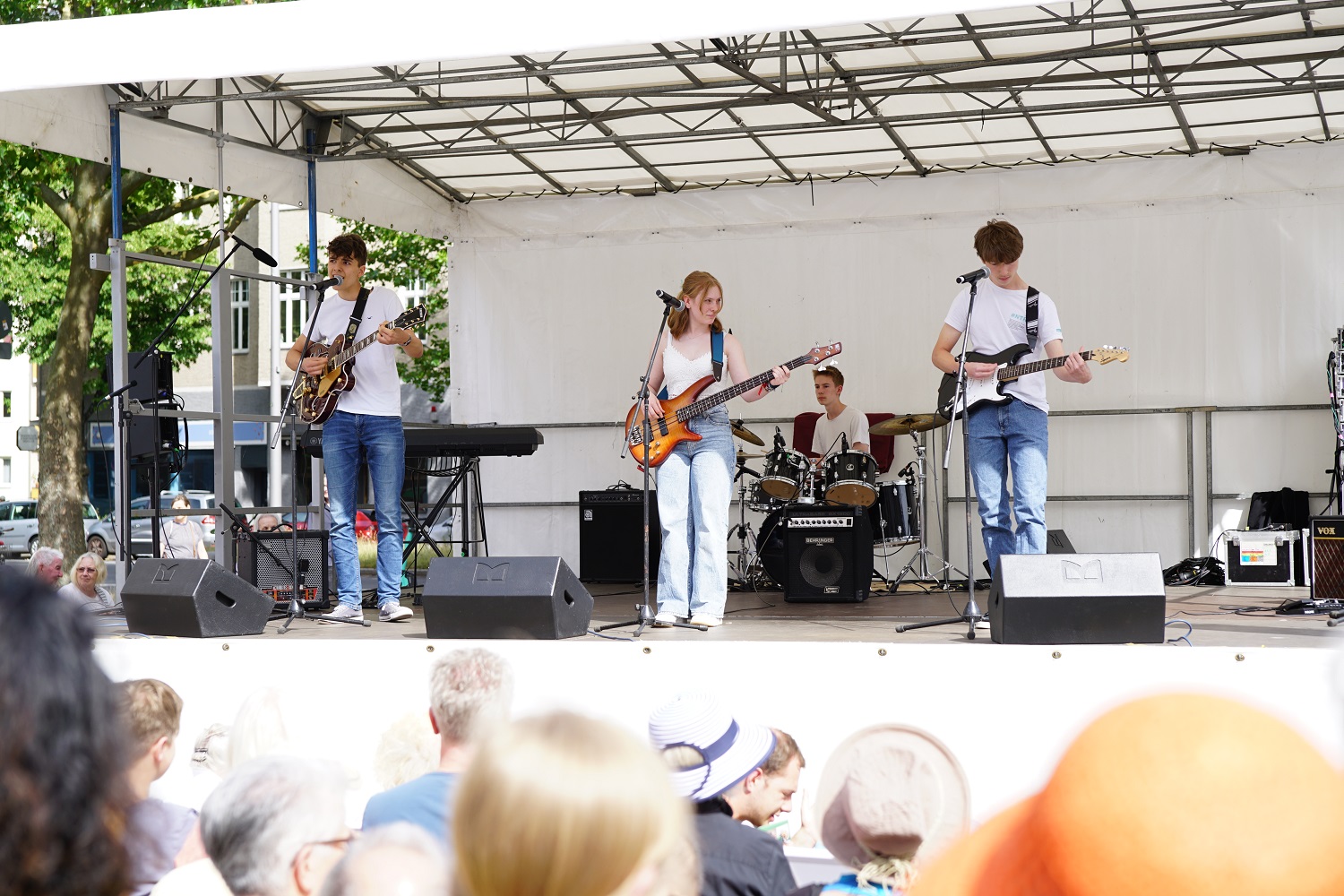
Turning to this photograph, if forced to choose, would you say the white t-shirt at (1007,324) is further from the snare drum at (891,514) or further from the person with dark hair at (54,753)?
the person with dark hair at (54,753)

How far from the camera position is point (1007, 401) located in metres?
5.21

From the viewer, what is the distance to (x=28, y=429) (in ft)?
Answer: 53.9

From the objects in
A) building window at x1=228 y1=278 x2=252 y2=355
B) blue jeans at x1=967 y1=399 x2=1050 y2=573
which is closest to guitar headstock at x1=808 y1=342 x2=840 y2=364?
blue jeans at x1=967 y1=399 x2=1050 y2=573

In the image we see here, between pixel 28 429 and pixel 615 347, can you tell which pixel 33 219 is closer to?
pixel 28 429

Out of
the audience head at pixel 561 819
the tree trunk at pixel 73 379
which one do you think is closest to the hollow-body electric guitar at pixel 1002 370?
the audience head at pixel 561 819

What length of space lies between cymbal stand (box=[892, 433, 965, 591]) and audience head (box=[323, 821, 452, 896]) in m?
7.78

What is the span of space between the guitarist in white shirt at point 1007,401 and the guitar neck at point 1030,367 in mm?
28

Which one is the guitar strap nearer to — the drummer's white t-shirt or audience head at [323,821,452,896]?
the drummer's white t-shirt

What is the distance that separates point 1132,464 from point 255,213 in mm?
10751

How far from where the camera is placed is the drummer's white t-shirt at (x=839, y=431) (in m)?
8.96

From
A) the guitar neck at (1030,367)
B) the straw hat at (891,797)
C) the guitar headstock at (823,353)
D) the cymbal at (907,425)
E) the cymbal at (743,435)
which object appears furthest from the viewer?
the cymbal at (743,435)

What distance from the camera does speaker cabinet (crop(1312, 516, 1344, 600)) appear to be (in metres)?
6.65

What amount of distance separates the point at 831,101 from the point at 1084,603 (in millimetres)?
5327

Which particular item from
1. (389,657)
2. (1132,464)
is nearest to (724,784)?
(389,657)
